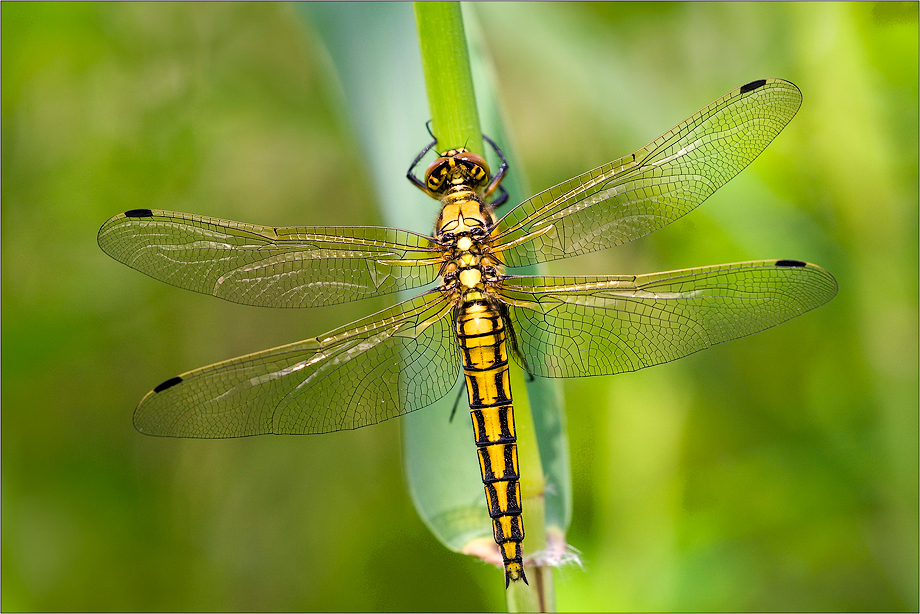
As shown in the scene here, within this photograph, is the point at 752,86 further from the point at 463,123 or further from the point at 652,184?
the point at 463,123

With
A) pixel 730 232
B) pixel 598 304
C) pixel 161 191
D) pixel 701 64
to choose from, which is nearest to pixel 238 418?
pixel 598 304

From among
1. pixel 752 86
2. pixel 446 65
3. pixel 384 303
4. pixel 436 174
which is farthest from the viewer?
pixel 384 303

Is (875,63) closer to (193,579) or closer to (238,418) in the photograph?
(238,418)

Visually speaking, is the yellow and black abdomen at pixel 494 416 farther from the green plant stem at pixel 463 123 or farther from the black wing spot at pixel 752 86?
the black wing spot at pixel 752 86

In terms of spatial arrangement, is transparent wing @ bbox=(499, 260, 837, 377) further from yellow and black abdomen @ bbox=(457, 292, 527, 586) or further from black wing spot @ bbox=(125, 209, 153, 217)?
black wing spot @ bbox=(125, 209, 153, 217)

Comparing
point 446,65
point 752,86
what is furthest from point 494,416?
point 752,86

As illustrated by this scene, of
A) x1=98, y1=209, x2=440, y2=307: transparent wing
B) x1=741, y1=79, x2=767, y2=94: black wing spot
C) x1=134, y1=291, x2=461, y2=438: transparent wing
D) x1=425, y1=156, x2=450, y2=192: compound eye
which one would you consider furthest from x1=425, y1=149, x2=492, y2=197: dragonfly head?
x1=741, y1=79, x2=767, y2=94: black wing spot
